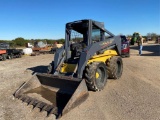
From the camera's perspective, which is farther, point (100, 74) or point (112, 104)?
point (100, 74)

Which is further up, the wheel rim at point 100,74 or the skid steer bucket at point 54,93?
the wheel rim at point 100,74

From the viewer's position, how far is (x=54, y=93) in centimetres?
627

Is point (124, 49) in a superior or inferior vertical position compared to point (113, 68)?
superior

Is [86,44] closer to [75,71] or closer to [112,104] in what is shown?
[75,71]

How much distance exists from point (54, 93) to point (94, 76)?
4.48ft

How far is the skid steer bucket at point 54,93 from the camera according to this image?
5086 millimetres

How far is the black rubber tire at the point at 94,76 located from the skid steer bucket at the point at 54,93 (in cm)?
44

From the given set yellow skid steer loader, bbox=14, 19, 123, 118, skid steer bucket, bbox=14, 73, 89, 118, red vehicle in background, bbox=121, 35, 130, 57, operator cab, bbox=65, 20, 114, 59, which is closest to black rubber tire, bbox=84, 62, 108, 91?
yellow skid steer loader, bbox=14, 19, 123, 118

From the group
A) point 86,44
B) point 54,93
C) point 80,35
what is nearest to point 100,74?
point 86,44

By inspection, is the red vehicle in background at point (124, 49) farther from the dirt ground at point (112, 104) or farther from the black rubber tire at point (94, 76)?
the black rubber tire at point (94, 76)

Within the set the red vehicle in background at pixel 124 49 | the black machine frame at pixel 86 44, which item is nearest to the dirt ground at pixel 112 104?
the black machine frame at pixel 86 44

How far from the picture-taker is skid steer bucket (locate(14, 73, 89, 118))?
5.09 meters

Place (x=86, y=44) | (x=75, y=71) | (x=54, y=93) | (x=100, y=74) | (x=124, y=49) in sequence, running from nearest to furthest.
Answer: (x=54, y=93) → (x=75, y=71) → (x=100, y=74) → (x=86, y=44) → (x=124, y=49)

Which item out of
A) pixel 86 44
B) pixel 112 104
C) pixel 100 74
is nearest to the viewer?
pixel 112 104
